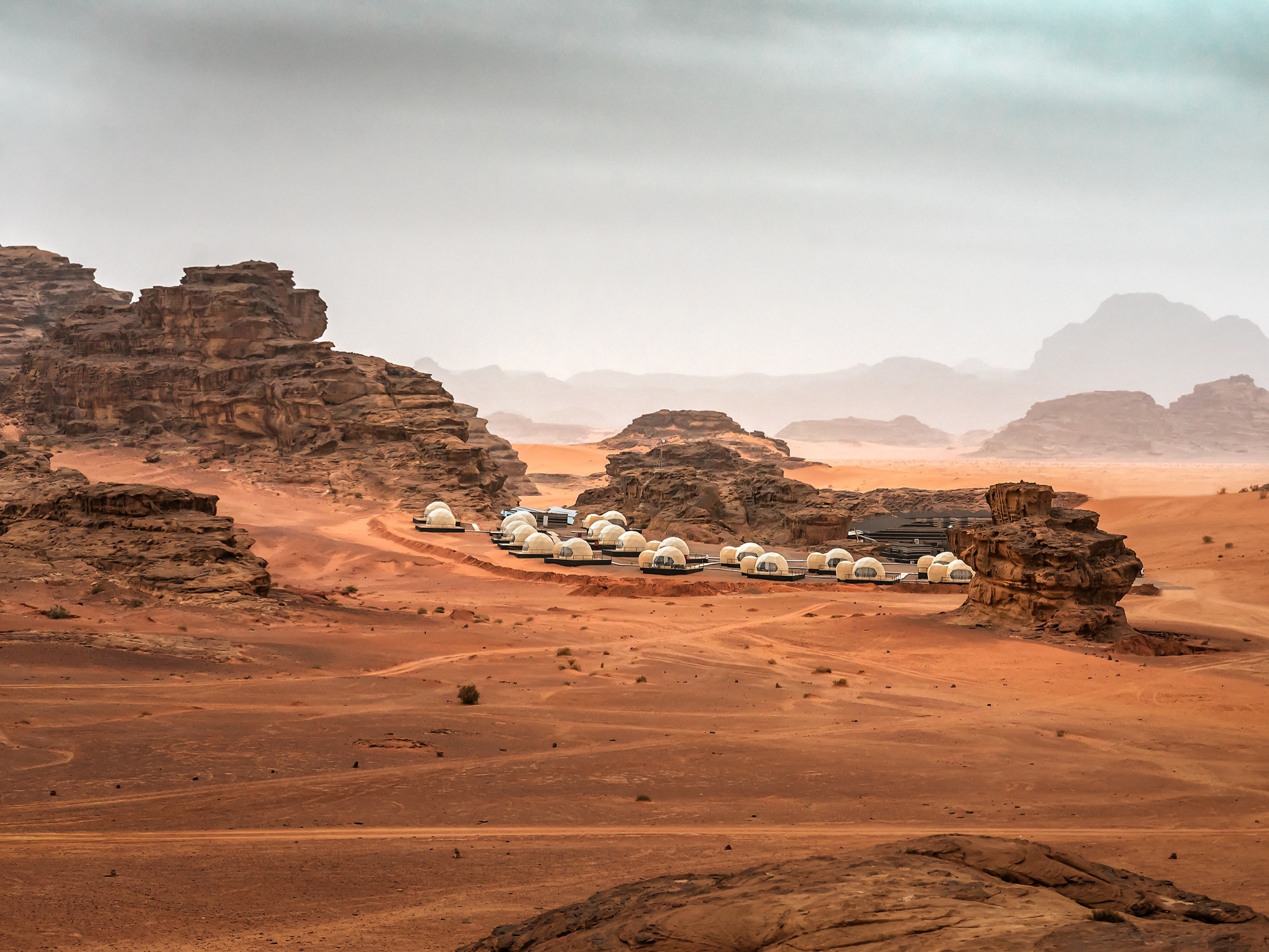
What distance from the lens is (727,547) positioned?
44.8 m

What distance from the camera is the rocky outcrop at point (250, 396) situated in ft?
226

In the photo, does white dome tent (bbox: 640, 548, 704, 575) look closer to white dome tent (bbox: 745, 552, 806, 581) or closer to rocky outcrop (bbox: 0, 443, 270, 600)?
white dome tent (bbox: 745, 552, 806, 581)

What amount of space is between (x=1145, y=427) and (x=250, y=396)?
535 ft

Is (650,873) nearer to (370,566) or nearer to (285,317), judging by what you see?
(370,566)

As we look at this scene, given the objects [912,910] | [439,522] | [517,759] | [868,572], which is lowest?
[517,759]

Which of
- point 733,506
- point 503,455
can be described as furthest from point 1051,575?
point 503,455

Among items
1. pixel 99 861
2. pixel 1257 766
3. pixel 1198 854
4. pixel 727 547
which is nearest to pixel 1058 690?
pixel 1257 766

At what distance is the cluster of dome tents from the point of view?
40.6 meters

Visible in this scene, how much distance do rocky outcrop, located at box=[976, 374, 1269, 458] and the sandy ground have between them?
162378 mm

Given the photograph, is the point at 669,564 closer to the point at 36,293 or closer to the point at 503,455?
the point at 503,455

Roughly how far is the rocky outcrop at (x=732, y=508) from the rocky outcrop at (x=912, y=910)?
45477 mm

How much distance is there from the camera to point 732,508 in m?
57.3

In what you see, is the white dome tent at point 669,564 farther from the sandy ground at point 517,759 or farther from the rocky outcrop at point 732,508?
the sandy ground at point 517,759

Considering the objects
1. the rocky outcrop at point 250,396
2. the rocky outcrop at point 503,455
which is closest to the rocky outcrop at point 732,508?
the rocky outcrop at point 250,396
